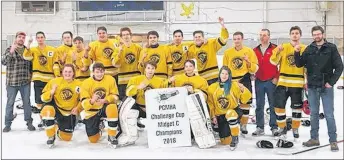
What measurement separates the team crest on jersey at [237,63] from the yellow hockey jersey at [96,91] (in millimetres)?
1130

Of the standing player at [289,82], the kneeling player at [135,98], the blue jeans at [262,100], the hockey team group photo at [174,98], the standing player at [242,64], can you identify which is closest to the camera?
the hockey team group photo at [174,98]

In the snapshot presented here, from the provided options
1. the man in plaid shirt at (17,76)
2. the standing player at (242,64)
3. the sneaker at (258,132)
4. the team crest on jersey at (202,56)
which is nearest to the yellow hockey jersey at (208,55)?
the team crest on jersey at (202,56)

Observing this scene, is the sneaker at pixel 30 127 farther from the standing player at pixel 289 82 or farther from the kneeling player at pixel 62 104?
the standing player at pixel 289 82

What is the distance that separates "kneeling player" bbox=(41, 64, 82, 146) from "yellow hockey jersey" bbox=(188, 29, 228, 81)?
44.8 inches

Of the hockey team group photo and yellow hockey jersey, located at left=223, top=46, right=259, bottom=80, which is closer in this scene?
the hockey team group photo

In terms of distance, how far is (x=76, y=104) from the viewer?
3.63m

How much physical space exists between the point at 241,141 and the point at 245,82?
0.61m

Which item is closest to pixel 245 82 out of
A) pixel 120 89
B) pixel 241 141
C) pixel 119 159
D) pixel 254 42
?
pixel 241 141

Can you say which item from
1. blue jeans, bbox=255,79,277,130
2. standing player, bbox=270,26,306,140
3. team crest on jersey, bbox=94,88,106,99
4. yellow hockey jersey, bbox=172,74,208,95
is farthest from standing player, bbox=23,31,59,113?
standing player, bbox=270,26,306,140

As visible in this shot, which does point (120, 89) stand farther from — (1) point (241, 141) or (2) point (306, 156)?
(2) point (306, 156)

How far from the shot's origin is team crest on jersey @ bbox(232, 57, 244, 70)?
12.5 feet

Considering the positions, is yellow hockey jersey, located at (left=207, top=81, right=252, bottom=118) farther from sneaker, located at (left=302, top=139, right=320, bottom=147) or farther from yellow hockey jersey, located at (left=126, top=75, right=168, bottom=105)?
sneaker, located at (left=302, top=139, right=320, bottom=147)

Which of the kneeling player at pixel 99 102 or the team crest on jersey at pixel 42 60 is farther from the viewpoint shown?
the team crest on jersey at pixel 42 60

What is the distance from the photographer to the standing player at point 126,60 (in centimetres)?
389
